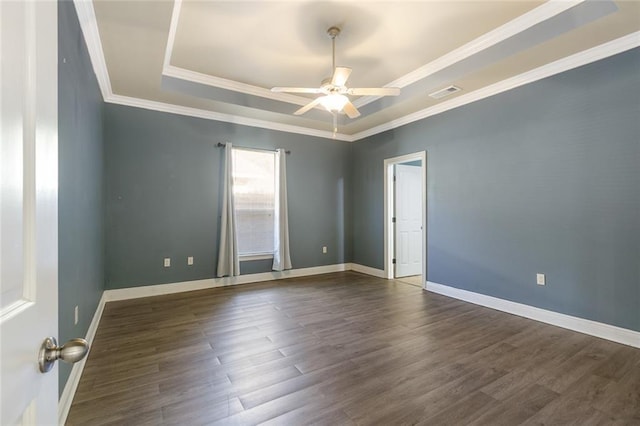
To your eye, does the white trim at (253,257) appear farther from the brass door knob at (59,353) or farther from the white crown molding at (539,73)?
the brass door knob at (59,353)

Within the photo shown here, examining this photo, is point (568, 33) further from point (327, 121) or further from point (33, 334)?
point (33, 334)

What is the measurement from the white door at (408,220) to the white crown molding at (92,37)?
4312mm

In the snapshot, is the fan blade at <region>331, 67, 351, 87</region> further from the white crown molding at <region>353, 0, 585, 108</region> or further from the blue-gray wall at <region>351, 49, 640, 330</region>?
the blue-gray wall at <region>351, 49, 640, 330</region>

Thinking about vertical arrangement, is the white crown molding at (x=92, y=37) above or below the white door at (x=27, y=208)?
above

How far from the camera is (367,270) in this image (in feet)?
18.6

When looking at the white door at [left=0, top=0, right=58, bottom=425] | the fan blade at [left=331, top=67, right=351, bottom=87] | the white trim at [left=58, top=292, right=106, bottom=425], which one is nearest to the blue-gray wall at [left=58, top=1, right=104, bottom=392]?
the white trim at [left=58, top=292, right=106, bottom=425]

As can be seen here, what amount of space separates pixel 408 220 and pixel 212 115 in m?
3.78

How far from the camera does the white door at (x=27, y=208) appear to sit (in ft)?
1.65

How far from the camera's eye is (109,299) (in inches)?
152

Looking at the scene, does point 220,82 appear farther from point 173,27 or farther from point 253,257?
point 253,257

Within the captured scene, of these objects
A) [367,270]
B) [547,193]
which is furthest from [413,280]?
[547,193]

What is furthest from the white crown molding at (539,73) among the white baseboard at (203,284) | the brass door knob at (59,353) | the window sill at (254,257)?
the brass door knob at (59,353)

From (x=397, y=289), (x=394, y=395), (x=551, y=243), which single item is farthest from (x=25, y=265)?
(x=397, y=289)

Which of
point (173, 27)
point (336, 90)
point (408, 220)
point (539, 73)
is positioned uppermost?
point (173, 27)
